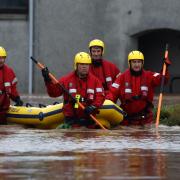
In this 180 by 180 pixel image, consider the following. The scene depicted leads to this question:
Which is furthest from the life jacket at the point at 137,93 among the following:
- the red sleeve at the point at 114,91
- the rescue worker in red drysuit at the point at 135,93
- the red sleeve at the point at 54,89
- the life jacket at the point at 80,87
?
the red sleeve at the point at 54,89

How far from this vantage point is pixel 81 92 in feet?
53.8

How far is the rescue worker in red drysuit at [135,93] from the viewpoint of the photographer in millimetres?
17094

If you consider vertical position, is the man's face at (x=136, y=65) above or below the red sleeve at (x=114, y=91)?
above

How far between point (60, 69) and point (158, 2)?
3497 mm

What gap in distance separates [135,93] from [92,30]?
40.4ft

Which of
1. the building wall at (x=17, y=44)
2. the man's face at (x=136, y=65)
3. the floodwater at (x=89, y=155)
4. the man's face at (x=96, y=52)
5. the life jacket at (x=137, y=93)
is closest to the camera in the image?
the floodwater at (x=89, y=155)

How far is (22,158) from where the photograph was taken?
410 inches

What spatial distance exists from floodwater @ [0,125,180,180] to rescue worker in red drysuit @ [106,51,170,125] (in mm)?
2272

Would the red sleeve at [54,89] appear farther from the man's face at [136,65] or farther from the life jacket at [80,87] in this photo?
the man's face at [136,65]

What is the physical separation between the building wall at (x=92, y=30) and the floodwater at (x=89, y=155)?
45.9 feet

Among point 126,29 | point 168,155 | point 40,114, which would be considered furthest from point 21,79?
point 168,155

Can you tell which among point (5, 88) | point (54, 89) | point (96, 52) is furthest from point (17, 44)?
point (54, 89)

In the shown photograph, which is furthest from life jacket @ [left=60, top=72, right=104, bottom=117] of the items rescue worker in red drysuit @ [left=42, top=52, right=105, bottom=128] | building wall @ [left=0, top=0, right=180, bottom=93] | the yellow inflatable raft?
building wall @ [left=0, top=0, right=180, bottom=93]

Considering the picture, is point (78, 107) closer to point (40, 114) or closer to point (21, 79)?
point (40, 114)
